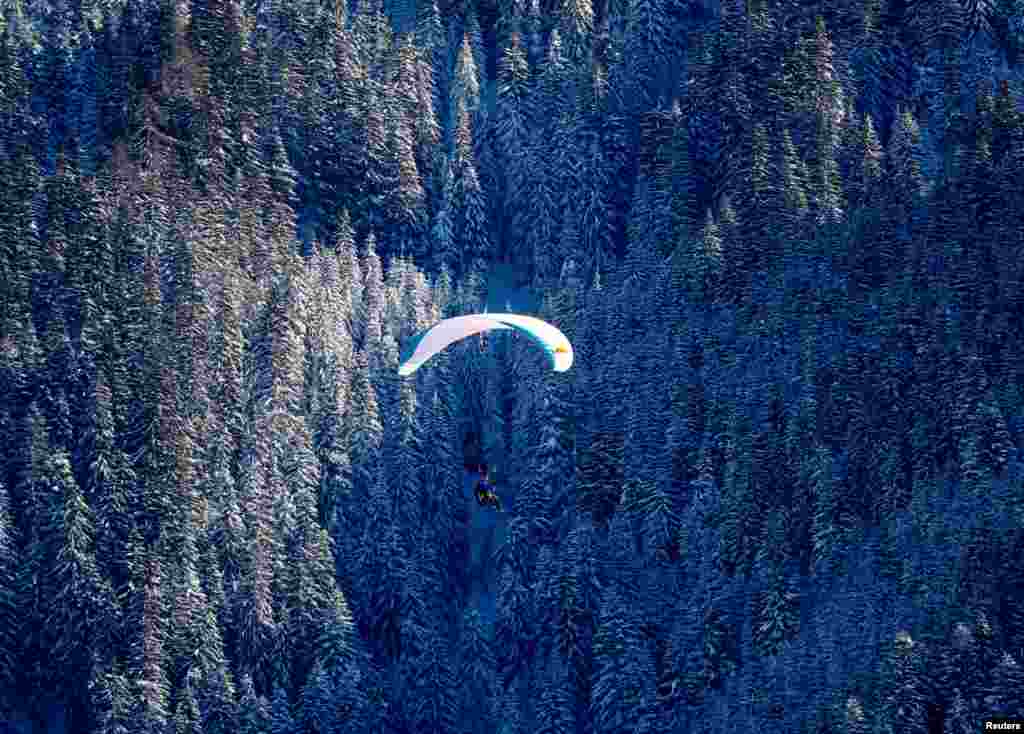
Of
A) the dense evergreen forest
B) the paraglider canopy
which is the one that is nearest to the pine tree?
the dense evergreen forest

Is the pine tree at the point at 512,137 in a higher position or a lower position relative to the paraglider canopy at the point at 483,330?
higher

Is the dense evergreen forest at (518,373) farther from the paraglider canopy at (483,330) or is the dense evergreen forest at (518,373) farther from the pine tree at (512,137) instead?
the paraglider canopy at (483,330)

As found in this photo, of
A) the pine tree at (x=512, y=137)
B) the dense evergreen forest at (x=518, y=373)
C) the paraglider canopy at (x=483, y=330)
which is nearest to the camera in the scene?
the paraglider canopy at (x=483, y=330)

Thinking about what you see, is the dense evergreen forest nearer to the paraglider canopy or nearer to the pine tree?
Answer: the pine tree

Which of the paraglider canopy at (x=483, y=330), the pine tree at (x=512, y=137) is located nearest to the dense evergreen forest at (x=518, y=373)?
the pine tree at (x=512, y=137)

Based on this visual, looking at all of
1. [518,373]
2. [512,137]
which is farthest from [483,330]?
[512,137]

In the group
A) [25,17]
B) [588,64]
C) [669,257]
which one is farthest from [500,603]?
[25,17]
